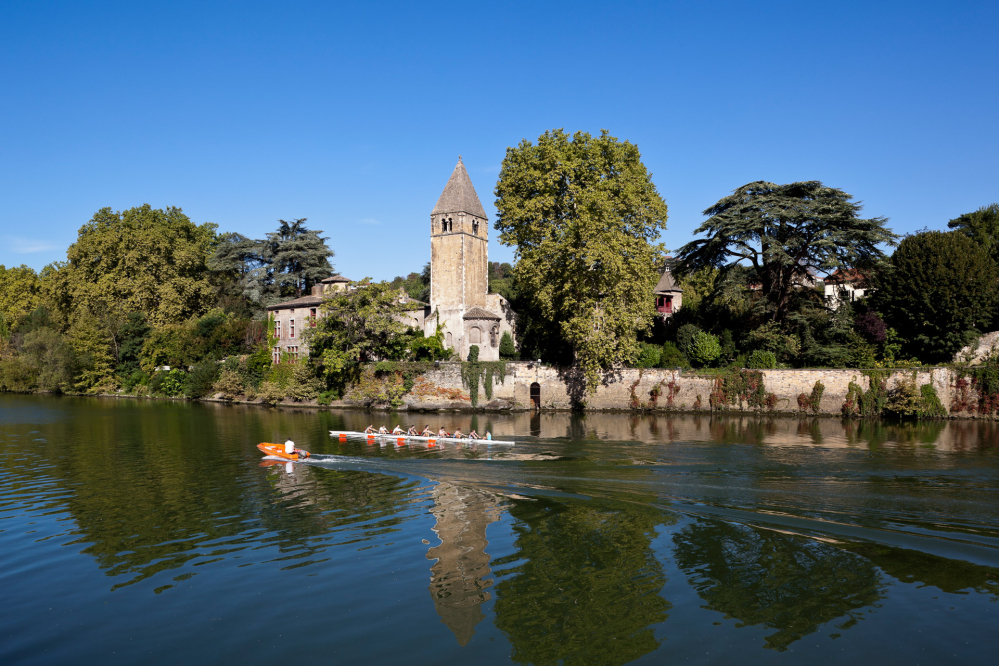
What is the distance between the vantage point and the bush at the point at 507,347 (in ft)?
151

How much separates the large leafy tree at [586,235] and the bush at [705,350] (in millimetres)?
3857

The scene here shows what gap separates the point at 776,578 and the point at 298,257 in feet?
186

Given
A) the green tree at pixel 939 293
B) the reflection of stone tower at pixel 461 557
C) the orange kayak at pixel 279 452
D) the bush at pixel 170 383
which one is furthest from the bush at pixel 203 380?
the green tree at pixel 939 293

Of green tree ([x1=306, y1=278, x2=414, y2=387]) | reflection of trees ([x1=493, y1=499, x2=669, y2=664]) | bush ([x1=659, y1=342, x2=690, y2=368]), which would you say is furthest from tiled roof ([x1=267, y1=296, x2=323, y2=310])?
reflection of trees ([x1=493, y1=499, x2=669, y2=664])

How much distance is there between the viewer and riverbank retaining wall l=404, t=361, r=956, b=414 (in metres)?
35.3

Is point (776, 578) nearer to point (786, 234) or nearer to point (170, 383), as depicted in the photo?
point (786, 234)

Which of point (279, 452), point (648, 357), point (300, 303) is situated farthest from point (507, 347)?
point (279, 452)

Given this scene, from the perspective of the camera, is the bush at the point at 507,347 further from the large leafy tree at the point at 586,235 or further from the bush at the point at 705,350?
the bush at the point at 705,350

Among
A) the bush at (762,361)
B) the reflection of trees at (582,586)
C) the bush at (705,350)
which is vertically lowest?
the reflection of trees at (582,586)

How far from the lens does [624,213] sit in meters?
39.9

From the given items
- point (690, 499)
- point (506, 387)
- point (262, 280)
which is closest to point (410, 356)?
point (506, 387)

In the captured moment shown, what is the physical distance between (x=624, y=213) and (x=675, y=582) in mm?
30549

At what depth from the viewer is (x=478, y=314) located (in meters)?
44.9

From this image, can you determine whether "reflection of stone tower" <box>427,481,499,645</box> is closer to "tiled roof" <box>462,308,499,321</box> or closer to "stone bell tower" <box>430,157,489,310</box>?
"tiled roof" <box>462,308,499,321</box>
